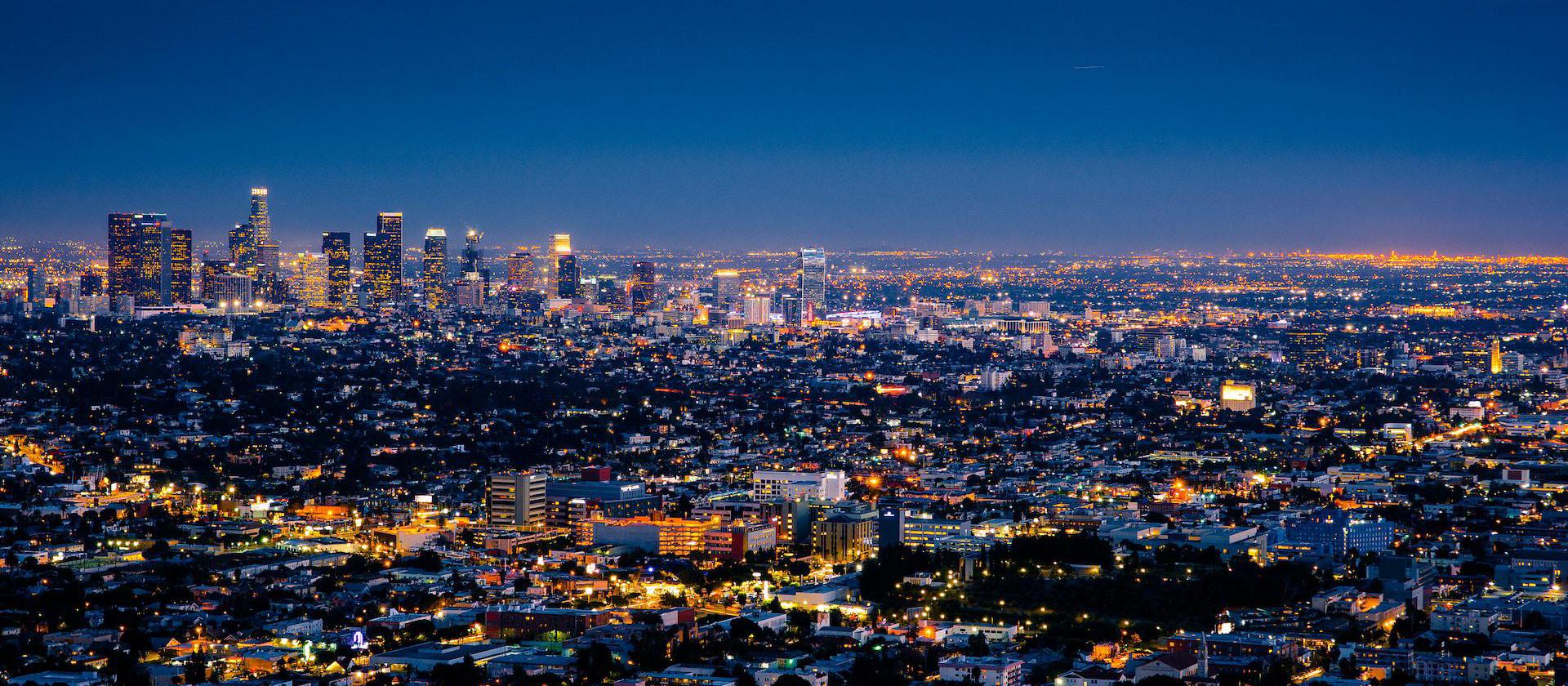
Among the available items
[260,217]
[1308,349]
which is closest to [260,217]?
[260,217]

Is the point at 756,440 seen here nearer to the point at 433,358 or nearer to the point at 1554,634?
the point at 433,358

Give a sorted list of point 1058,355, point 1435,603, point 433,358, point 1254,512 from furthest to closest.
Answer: point 1058,355 < point 433,358 < point 1254,512 < point 1435,603

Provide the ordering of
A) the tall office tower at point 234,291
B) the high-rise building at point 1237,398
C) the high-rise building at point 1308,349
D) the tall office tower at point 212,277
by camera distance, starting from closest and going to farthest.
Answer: the high-rise building at point 1237,398, the high-rise building at point 1308,349, the tall office tower at point 234,291, the tall office tower at point 212,277

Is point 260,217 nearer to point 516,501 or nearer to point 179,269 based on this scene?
point 179,269

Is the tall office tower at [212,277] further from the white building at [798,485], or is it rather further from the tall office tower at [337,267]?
the white building at [798,485]

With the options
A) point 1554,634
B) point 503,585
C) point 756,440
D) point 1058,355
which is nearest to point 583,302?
point 1058,355

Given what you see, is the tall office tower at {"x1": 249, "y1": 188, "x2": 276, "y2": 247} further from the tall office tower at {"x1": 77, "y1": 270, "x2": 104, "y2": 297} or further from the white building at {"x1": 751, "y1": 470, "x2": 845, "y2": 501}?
the white building at {"x1": 751, "y1": 470, "x2": 845, "y2": 501}

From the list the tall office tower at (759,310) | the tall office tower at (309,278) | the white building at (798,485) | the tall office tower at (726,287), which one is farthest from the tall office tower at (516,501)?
the tall office tower at (726,287)
